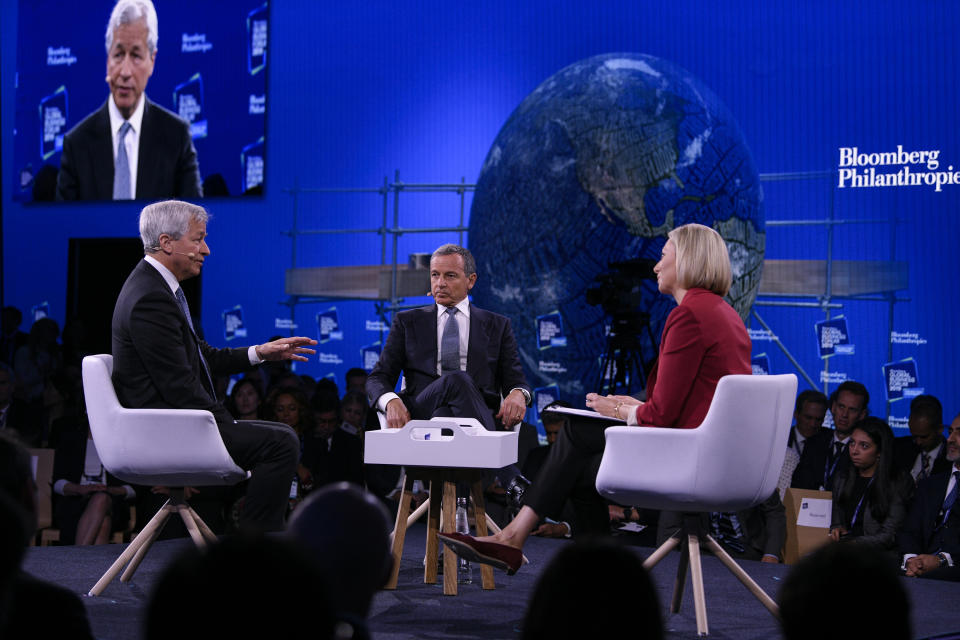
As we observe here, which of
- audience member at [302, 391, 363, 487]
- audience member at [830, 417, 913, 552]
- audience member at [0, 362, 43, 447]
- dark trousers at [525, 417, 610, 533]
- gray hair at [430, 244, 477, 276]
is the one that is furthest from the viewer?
audience member at [0, 362, 43, 447]

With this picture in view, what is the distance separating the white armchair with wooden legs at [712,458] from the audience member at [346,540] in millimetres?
1440

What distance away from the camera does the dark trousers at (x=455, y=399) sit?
137 inches

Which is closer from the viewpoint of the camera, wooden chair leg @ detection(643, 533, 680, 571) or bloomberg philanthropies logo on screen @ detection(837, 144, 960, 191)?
wooden chair leg @ detection(643, 533, 680, 571)

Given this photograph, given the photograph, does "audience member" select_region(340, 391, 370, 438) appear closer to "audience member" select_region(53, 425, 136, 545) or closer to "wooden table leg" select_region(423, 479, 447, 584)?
"audience member" select_region(53, 425, 136, 545)

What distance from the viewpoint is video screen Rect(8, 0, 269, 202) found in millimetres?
7562

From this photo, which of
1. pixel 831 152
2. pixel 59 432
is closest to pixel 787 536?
pixel 831 152

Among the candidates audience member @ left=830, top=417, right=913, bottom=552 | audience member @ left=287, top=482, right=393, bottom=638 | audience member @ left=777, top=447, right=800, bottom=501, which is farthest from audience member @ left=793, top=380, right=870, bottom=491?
audience member @ left=287, top=482, right=393, bottom=638

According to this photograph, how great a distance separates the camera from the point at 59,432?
215 inches

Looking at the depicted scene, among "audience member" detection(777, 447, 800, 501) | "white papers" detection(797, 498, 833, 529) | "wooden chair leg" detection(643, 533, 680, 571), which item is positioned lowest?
"white papers" detection(797, 498, 833, 529)

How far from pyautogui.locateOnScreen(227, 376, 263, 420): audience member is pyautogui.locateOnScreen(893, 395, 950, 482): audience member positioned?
10.7 feet

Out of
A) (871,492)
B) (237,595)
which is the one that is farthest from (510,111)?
(237,595)

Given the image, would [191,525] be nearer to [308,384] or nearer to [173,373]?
[173,373]

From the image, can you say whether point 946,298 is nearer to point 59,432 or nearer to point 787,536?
point 787,536

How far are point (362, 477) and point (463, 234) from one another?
199 cm
